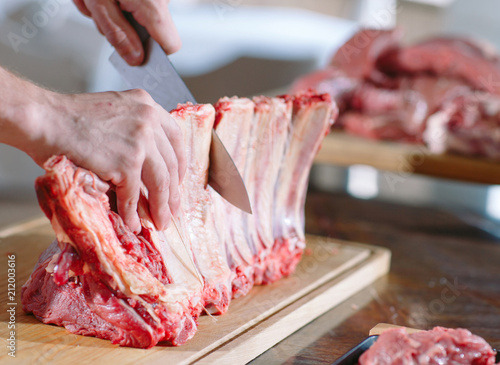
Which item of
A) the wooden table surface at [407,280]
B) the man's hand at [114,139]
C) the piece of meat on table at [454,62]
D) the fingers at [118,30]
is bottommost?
the wooden table surface at [407,280]

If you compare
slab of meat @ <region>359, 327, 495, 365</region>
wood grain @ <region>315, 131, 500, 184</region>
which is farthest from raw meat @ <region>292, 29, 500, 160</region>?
slab of meat @ <region>359, 327, 495, 365</region>

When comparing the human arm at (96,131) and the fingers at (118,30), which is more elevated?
the fingers at (118,30)

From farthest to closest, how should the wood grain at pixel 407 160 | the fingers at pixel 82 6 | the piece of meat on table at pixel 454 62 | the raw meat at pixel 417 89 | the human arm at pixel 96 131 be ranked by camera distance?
the piece of meat on table at pixel 454 62, the raw meat at pixel 417 89, the wood grain at pixel 407 160, the fingers at pixel 82 6, the human arm at pixel 96 131

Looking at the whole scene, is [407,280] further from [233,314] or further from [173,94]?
[173,94]

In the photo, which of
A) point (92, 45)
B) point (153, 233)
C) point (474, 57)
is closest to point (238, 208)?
point (153, 233)

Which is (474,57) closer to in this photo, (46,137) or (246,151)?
(246,151)

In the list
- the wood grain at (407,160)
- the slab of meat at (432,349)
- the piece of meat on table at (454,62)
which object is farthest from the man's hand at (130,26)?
the piece of meat on table at (454,62)

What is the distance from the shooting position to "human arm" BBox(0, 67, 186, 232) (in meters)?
1.28

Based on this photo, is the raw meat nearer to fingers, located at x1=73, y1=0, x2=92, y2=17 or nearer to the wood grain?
the wood grain

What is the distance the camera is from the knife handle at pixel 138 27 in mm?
1919

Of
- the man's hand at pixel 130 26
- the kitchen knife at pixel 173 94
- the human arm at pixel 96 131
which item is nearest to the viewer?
the human arm at pixel 96 131

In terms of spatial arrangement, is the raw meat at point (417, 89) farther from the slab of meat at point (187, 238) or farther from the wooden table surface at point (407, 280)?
the slab of meat at point (187, 238)

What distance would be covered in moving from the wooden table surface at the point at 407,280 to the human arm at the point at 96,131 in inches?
22.3

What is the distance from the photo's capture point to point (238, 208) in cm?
187
